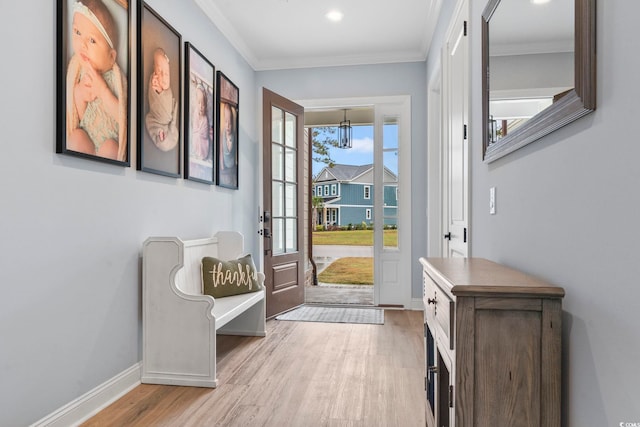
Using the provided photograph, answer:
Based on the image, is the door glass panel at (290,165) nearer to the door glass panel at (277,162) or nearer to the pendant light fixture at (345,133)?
the door glass panel at (277,162)

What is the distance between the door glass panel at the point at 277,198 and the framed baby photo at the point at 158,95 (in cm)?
136

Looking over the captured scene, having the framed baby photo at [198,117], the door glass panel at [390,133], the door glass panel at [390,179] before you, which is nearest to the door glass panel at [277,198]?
the framed baby photo at [198,117]

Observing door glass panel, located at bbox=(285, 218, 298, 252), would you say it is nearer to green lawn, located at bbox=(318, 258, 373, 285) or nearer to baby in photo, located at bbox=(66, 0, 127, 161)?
baby in photo, located at bbox=(66, 0, 127, 161)

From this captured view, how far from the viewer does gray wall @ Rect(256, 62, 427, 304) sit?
4340mm

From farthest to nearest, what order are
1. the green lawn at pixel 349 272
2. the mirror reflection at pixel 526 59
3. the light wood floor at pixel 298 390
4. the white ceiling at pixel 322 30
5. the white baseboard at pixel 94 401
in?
1. the green lawn at pixel 349 272
2. the white ceiling at pixel 322 30
3. the light wood floor at pixel 298 390
4. the white baseboard at pixel 94 401
5. the mirror reflection at pixel 526 59

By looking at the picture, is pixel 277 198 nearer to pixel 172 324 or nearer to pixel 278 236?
pixel 278 236

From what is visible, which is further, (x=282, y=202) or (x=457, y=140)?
(x=282, y=202)

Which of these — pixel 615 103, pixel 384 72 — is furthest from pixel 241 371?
pixel 384 72

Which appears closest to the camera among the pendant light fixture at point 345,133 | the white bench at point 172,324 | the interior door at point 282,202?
the white bench at point 172,324

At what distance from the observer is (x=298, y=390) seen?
231 centimetres

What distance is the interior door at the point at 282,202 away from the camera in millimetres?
3947

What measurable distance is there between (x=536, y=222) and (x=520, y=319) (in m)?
0.40

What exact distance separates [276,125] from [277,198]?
77cm

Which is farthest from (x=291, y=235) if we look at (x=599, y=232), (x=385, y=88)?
(x=599, y=232)
